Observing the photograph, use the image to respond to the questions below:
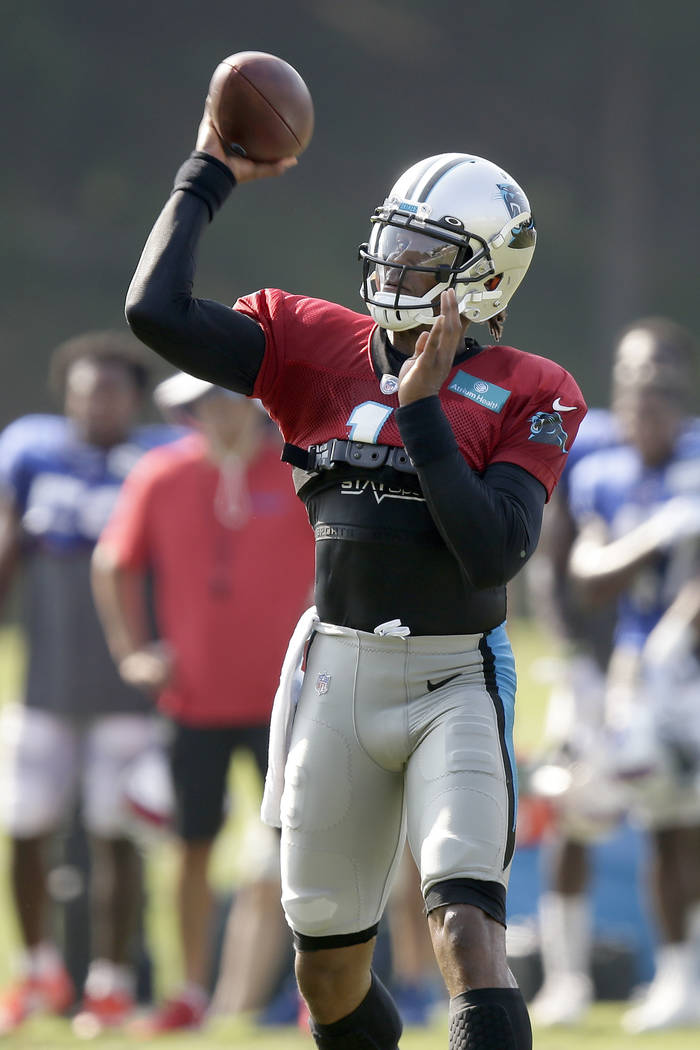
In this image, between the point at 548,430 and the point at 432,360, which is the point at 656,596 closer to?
the point at 548,430

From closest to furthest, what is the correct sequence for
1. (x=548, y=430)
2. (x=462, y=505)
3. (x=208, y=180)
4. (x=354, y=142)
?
1. (x=462, y=505)
2. (x=548, y=430)
3. (x=208, y=180)
4. (x=354, y=142)

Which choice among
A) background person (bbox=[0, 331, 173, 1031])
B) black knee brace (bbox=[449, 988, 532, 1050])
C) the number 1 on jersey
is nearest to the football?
the number 1 on jersey

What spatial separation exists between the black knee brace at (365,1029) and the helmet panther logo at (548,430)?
110cm

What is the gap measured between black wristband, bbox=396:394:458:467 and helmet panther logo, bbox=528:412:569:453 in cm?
24

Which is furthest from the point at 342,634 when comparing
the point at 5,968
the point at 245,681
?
the point at 5,968

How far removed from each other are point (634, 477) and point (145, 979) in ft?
7.52

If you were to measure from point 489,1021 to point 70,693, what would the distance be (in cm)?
309

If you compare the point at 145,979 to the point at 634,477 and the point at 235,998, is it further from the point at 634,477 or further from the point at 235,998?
the point at 634,477

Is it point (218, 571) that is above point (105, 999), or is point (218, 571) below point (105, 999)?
above

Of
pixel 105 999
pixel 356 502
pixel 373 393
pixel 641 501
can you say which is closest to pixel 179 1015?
pixel 105 999

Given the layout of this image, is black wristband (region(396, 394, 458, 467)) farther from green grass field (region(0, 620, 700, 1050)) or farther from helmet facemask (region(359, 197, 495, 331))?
green grass field (region(0, 620, 700, 1050))

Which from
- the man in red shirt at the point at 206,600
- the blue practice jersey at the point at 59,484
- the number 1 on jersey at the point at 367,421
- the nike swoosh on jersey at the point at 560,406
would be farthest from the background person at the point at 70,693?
the nike swoosh on jersey at the point at 560,406

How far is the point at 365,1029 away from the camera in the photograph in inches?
131

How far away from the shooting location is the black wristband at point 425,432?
2.97m
